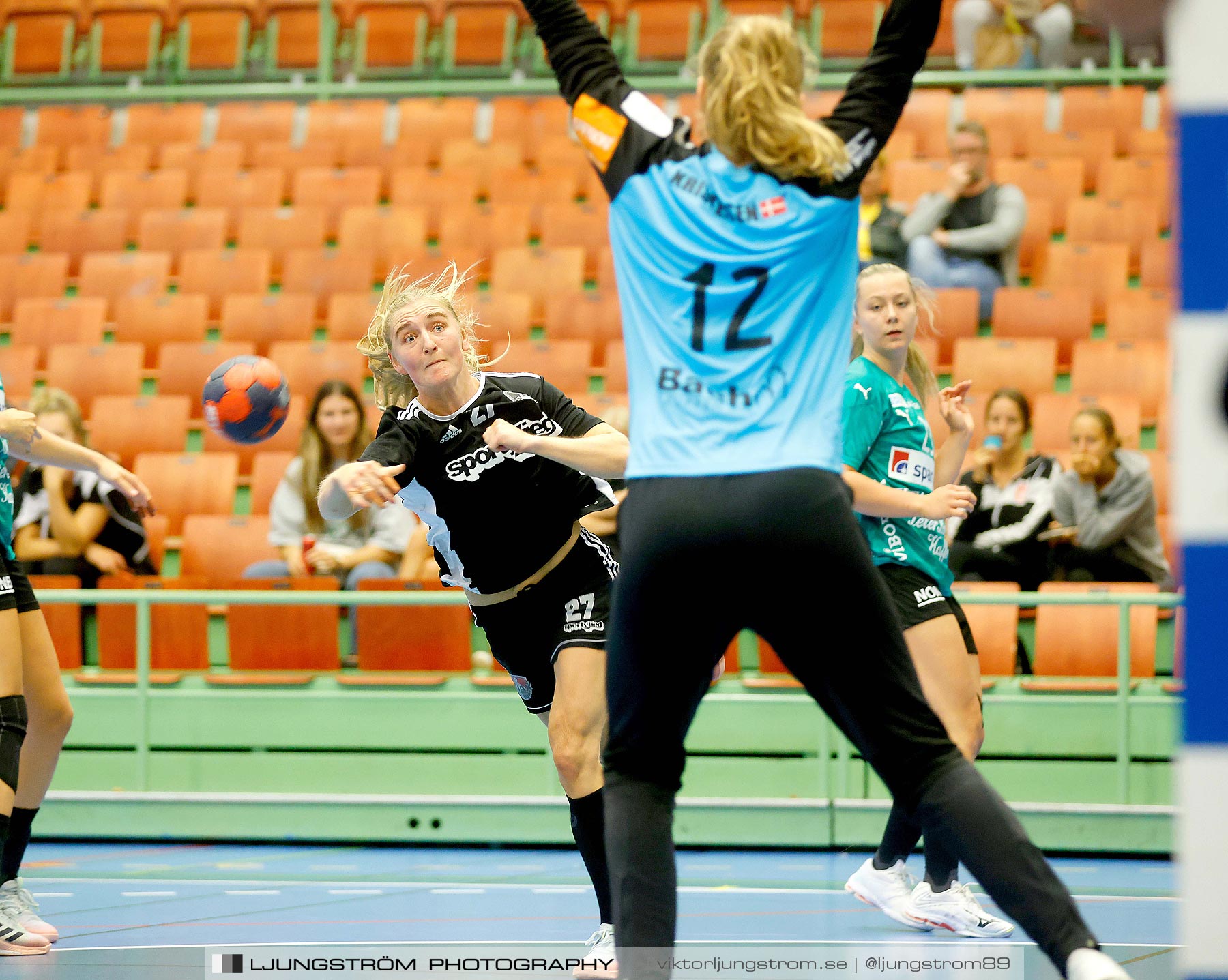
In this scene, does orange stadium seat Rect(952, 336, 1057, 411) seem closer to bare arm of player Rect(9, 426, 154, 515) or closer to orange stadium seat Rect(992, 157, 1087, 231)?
orange stadium seat Rect(992, 157, 1087, 231)

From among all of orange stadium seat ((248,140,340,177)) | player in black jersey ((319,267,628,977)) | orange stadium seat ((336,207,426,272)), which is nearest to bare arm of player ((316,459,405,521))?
player in black jersey ((319,267,628,977))

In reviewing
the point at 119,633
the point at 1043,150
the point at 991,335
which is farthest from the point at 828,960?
the point at 1043,150

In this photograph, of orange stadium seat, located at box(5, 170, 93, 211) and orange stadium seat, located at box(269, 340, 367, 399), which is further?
orange stadium seat, located at box(5, 170, 93, 211)

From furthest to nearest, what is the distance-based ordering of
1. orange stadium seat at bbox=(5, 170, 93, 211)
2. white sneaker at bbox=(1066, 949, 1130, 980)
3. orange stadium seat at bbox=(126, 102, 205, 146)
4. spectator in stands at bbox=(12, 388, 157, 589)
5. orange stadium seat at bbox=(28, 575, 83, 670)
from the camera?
orange stadium seat at bbox=(126, 102, 205, 146) < orange stadium seat at bbox=(5, 170, 93, 211) < spectator in stands at bbox=(12, 388, 157, 589) < orange stadium seat at bbox=(28, 575, 83, 670) < white sneaker at bbox=(1066, 949, 1130, 980)

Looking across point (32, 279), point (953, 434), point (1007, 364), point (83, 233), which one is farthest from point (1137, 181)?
point (32, 279)

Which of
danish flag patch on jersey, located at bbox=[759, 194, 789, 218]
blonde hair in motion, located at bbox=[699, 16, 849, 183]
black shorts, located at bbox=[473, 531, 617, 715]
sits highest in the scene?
blonde hair in motion, located at bbox=[699, 16, 849, 183]

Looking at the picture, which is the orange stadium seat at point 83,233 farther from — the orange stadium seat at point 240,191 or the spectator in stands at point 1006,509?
the spectator in stands at point 1006,509

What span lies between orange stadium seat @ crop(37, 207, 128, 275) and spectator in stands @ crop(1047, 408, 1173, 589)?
7200mm

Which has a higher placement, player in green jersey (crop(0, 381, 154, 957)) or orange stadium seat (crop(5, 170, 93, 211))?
orange stadium seat (crop(5, 170, 93, 211))

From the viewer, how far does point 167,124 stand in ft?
39.6

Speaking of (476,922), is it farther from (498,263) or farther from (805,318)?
(498,263)

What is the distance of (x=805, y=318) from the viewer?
7.26ft

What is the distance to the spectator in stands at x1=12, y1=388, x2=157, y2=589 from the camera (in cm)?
663

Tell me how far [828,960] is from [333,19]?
10.8m
